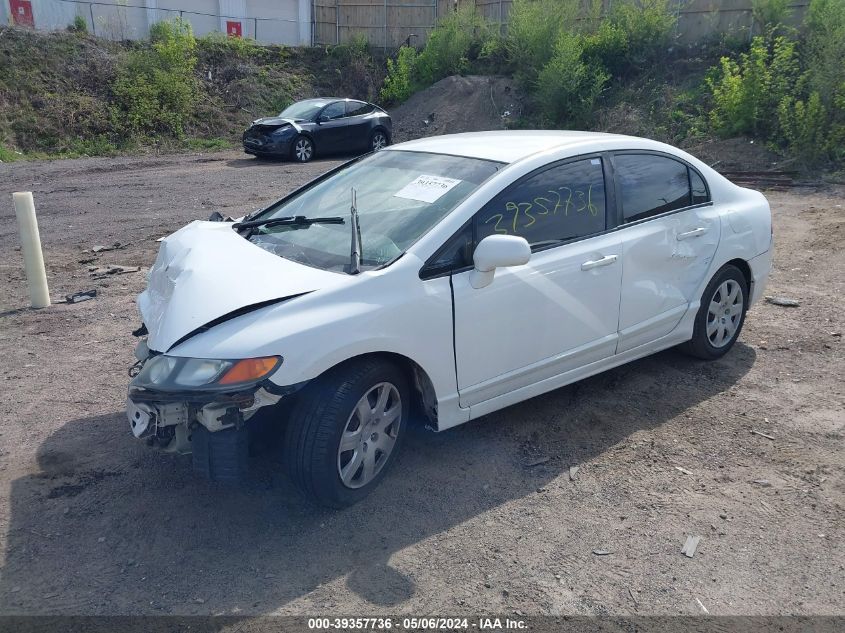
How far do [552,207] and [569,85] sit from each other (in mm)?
17247

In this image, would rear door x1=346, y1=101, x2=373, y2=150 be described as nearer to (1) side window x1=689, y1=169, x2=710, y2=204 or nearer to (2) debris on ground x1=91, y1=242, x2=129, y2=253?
(2) debris on ground x1=91, y1=242, x2=129, y2=253

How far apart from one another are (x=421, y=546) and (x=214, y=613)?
0.95 meters

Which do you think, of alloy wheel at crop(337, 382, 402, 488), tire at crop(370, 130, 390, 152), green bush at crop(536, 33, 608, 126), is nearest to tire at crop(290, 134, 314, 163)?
tire at crop(370, 130, 390, 152)

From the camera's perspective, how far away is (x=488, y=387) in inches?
158

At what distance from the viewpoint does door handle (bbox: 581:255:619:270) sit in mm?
4344

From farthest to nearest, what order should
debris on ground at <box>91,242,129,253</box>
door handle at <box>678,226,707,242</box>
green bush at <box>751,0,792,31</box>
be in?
1. green bush at <box>751,0,792,31</box>
2. debris on ground at <box>91,242,129,253</box>
3. door handle at <box>678,226,707,242</box>

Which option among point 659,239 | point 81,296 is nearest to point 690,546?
point 659,239

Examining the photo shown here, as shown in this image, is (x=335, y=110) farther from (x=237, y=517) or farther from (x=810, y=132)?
(x=237, y=517)

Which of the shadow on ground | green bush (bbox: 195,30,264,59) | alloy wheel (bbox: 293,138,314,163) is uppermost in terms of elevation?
green bush (bbox: 195,30,264,59)

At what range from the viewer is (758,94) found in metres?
15.6

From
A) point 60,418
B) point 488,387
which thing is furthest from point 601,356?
point 60,418

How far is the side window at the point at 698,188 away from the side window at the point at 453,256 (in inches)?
83.5

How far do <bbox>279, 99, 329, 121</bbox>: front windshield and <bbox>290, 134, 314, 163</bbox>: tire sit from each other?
24.9 inches

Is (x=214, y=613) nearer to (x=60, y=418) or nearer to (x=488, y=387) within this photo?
(x=488, y=387)
